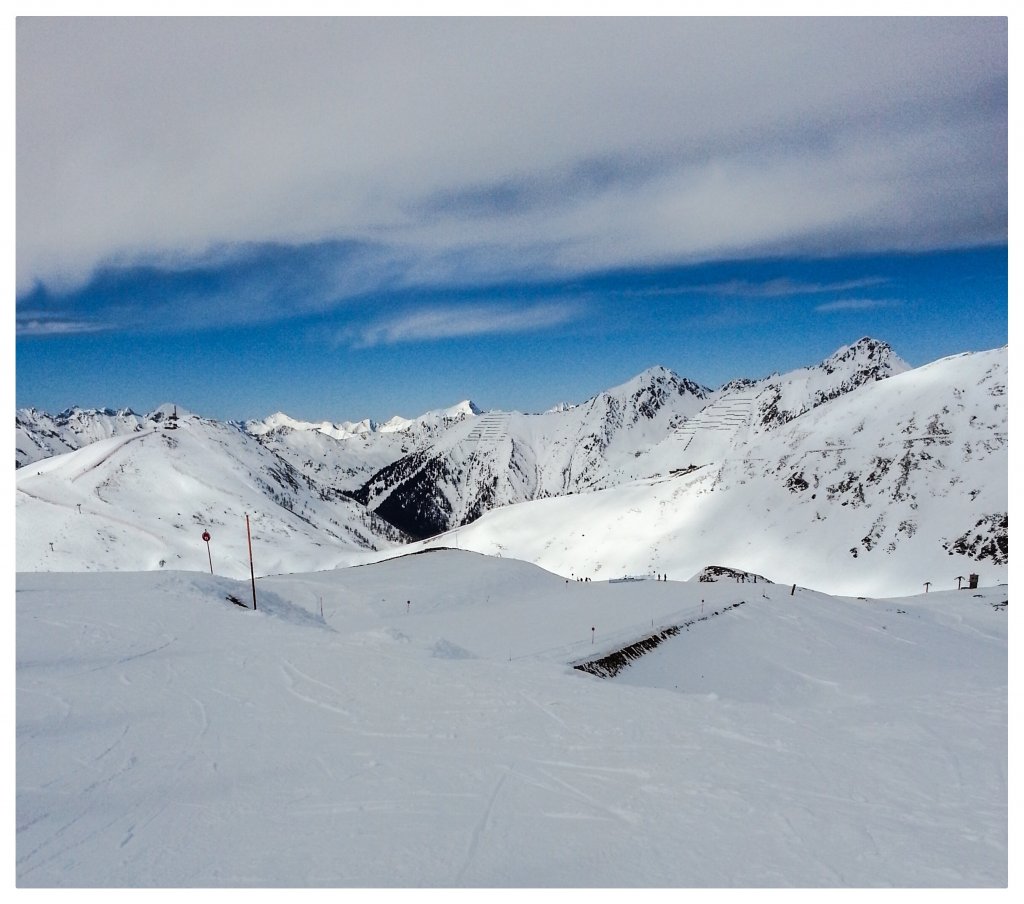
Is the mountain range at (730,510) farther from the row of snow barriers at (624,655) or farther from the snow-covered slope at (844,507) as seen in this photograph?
the row of snow barriers at (624,655)

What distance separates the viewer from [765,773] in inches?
344

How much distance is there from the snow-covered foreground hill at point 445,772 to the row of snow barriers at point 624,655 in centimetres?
499

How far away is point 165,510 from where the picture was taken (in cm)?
12462

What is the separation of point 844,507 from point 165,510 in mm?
137773

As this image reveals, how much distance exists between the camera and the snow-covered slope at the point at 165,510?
96.2 meters

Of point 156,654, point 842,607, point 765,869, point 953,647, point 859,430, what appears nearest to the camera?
point 765,869

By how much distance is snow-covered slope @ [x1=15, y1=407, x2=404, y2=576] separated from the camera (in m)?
96.2

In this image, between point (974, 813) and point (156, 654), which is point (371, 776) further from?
point (156, 654)

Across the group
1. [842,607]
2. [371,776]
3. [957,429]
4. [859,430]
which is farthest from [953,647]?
[859,430]

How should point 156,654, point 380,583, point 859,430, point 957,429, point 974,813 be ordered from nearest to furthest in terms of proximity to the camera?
point 974,813, point 156,654, point 380,583, point 957,429, point 859,430

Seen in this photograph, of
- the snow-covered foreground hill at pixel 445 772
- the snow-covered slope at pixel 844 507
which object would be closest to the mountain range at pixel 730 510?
the snow-covered slope at pixel 844 507

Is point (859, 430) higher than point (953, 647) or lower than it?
higher

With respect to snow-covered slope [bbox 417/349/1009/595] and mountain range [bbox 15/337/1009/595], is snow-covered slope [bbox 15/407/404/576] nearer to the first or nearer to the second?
mountain range [bbox 15/337/1009/595]
